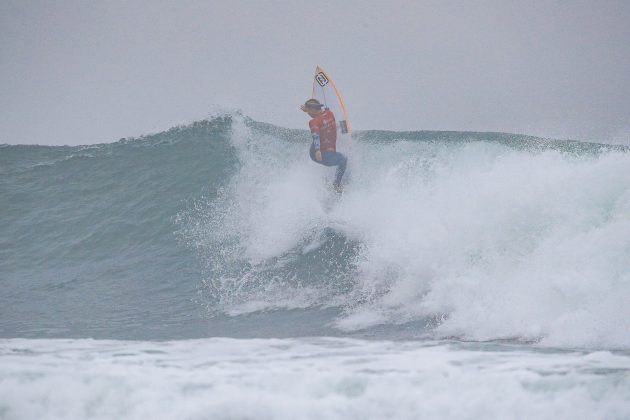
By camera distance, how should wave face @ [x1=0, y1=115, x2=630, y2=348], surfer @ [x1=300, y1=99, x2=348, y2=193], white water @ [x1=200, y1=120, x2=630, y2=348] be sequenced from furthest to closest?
surfer @ [x1=300, y1=99, x2=348, y2=193] → wave face @ [x1=0, y1=115, x2=630, y2=348] → white water @ [x1=200, y1=120, x2=630, y2=348]

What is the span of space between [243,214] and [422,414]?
6.27 m

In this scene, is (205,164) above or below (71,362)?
above

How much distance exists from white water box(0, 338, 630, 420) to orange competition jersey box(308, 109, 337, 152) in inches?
197

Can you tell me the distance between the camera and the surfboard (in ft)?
30.5

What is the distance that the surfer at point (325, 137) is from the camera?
854 centimetres

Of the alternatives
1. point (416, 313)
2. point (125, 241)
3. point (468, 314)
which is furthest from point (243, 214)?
point (468, 314)

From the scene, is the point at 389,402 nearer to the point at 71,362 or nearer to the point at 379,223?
the point at 71,362

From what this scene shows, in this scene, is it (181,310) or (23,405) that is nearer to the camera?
(23,405)

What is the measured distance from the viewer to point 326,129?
8812 millimetres

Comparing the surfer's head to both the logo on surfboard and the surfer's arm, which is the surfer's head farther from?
the logo on surfboard

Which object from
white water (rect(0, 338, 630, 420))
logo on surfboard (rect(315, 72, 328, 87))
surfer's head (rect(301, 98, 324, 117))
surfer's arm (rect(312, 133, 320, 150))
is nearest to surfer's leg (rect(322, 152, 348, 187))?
surfer's arm (rect(312, 133, 320, 150))

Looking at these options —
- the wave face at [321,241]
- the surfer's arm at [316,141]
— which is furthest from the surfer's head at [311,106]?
the wave face at [321,241]

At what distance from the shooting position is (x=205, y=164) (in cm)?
1072

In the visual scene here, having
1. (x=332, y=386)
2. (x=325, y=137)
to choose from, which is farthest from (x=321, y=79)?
(x=332, y=386)
